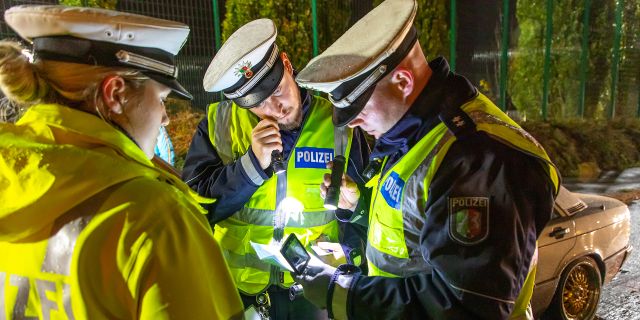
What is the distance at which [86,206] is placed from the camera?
3.21 feet

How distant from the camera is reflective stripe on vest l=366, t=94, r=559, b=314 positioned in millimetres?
1501

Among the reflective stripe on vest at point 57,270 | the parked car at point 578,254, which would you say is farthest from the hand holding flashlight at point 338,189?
the parked car at point 578,254

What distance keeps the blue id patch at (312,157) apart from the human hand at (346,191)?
2.0 inches

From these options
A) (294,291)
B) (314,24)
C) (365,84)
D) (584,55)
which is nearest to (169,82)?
(365,84)

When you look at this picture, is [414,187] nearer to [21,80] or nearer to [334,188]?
[334,188]

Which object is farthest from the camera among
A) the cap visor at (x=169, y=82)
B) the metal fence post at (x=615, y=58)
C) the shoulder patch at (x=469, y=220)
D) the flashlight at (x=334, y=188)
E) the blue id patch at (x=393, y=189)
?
the metal fence post at (x=615, y=58)

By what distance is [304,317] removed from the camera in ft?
7.95

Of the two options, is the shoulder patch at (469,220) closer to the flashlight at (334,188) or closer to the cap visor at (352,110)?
the cap visor at (352,110)

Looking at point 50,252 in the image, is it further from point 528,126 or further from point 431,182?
point 528,126

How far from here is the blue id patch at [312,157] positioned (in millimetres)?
2416

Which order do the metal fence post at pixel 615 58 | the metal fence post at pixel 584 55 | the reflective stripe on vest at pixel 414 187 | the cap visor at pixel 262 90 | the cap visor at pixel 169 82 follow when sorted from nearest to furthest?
the cap visor at pixel 169 82 < the reflective stripe on vest at pixel 414 187 < the cap visor at pixel 262 90 < the metal fence post at pixel 584 55 < the metal fence post at pixel 615 58

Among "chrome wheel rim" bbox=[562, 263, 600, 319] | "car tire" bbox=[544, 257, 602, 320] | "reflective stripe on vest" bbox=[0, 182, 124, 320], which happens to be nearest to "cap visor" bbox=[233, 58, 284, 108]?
"reflective stripe on vest" bbox=[0, 182, 124, 320]

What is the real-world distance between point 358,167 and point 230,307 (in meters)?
1.48

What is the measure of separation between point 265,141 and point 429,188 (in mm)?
994
